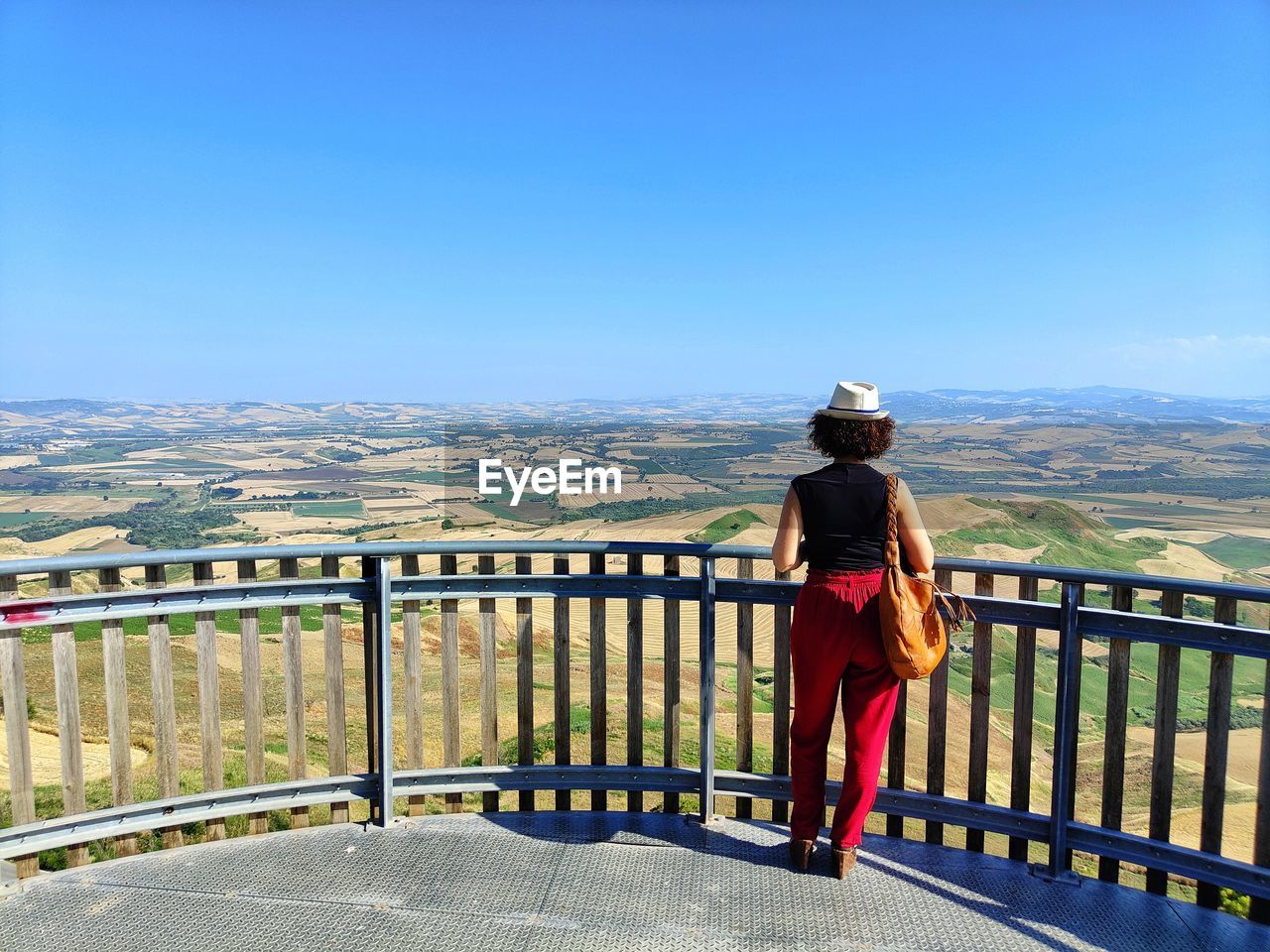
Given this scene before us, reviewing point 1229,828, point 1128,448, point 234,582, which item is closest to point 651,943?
point 234,582

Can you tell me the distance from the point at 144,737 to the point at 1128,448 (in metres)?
34.7

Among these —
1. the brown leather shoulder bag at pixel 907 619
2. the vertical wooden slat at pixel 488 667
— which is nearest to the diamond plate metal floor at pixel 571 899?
the vertical wooden slat at pixel 488 667

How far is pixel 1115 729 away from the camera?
12.4 ft

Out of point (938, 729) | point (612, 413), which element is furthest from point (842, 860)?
point (612, 413)

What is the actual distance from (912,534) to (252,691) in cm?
320

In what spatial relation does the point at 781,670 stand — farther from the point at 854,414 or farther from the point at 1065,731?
the point at 854,414

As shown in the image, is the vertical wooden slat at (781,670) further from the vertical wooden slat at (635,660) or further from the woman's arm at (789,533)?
the vertical wooden slat at (635,660)

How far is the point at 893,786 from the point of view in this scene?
13.7 ft

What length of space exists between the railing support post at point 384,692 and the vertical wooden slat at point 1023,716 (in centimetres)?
296

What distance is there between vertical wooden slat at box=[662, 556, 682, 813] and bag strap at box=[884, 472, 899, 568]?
1.11 m

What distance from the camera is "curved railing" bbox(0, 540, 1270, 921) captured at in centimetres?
356

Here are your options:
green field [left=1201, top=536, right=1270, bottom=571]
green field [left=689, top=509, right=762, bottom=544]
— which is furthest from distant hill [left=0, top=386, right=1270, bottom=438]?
green field [left=1201, top=536, right=1270, bottom=571]

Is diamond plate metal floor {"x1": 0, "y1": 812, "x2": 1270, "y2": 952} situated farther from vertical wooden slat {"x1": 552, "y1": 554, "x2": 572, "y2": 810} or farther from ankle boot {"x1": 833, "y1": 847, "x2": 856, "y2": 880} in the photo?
vertical wooden slat {"x1": 552, "y1": 554, "x2": 572, "y2": 810}

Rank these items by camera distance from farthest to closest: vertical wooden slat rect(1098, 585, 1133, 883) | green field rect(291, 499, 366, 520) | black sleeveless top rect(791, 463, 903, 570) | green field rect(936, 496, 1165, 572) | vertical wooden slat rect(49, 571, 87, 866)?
green field rect(291, 499, 366, 520)
green field rect(936, 496, 1165, 572)
vertical wooden slat rect(49, 571, 87, 866)
vertical wooden slat rect(1098, 585, 1133, 883)
black sleeveless top rect(791, 463, 903, 570)
